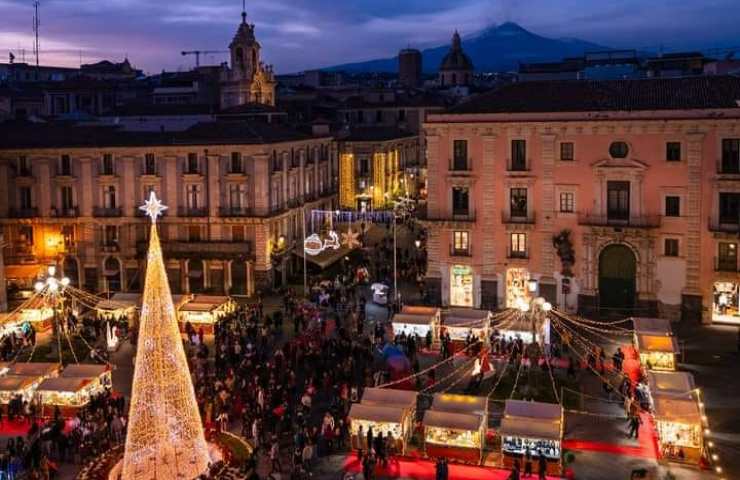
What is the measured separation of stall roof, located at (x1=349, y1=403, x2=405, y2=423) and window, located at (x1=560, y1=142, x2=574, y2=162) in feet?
68.5

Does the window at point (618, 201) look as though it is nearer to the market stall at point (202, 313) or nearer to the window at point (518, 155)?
the window at point (518, 155)

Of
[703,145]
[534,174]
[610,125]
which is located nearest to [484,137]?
[534,174]

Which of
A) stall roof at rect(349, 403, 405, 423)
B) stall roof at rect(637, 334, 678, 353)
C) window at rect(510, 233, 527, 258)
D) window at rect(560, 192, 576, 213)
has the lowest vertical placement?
stall roof at rect(349, 403, 405, 423)

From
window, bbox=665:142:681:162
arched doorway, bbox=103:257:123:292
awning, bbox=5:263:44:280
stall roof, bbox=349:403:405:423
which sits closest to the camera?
stall roof, bbox=349:403:405:423

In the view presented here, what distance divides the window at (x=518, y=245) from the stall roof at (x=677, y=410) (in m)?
18.3

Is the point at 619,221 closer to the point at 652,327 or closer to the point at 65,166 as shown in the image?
the point at 652,327

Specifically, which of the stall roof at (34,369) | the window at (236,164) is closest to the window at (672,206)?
the window at (236,164)

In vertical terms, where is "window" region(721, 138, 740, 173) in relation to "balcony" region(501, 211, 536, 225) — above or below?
above

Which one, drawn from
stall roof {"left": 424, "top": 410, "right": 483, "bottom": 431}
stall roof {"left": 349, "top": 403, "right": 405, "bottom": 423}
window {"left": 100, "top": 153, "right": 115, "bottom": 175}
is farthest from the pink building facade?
stall roof {"left": 349, "top": 403, "right": 405, "bottom": 423}

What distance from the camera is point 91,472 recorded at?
2538cm

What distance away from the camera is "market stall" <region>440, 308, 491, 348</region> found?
37719mm

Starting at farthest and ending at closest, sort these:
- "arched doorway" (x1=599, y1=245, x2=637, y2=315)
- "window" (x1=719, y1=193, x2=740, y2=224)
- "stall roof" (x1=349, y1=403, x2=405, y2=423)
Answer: "arched doorway" (x1=599, y1=245, x2=637, y2=315) → "window" (x1=719, y1=193, x2=740, y2=224) → "stall roof" (x1=349, y1=403, x2=405, y2=423)

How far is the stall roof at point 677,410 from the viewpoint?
1019 inches

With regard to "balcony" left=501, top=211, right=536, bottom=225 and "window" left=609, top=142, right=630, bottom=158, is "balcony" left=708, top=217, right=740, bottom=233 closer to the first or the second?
"window" left=609, top=142, right=630, bottom=158
